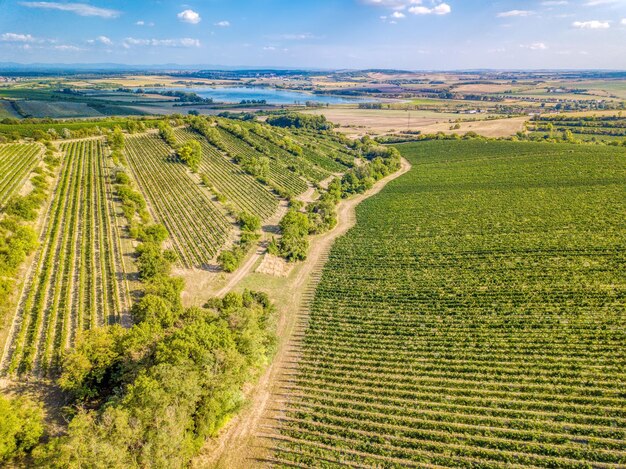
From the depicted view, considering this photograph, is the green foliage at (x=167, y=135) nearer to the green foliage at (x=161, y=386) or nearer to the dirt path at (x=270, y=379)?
the dirt path at (x=270, y=379)

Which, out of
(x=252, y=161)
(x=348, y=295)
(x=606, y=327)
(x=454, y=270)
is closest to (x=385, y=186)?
(x=252, y=161)

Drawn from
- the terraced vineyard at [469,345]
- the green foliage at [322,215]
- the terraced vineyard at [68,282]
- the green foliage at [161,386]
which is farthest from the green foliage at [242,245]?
the green foliage at [161,386]

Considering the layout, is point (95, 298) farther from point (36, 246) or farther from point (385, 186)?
point (385, 186)

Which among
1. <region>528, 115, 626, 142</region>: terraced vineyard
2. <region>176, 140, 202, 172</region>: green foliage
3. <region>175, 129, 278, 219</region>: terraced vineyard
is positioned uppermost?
<region>528, 115, 626, 142</region>: terraced vineyard

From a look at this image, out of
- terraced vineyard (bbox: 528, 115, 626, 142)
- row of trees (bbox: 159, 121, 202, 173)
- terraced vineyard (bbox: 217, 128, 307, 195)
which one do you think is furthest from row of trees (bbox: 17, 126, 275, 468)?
terraced vineyard (bbox: 528, 115, 626, 142)

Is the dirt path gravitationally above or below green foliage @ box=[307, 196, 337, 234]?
below

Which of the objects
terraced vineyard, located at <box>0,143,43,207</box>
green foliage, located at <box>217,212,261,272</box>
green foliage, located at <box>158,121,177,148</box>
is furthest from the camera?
green foliage, located at <box>158,121,177,148</box>

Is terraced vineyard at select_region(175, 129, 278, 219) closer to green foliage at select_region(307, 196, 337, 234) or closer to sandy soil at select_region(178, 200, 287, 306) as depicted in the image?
green foliage at select_region(307, 196, 337, 234)
